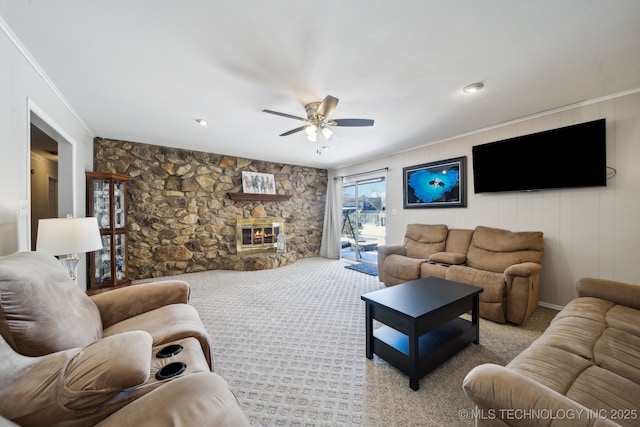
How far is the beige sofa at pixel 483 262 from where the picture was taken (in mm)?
2443

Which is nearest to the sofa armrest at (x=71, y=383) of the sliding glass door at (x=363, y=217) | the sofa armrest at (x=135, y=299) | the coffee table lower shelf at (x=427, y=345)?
the sofa armrest at (x=135, y=299)

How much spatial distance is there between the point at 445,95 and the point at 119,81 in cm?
307

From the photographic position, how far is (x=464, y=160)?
3.64 m

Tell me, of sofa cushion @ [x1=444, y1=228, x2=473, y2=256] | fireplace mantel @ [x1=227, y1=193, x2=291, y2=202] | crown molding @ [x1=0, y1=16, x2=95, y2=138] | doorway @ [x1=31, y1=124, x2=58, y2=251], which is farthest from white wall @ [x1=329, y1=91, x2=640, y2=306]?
doorway @ [x1=31, y1=124, x2=58, y2=251]

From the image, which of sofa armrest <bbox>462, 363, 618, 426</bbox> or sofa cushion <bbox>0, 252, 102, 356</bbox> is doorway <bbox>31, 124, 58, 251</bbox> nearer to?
sofa cushion <bbox>0, 252, 102, 356</bbox>

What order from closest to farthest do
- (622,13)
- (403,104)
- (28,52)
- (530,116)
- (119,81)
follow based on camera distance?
(622,13) < (28,52) < (119,81) < (403,104) < (530,116)

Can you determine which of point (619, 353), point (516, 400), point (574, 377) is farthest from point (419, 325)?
point (619, 353)

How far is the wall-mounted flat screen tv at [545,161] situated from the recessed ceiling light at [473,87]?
126cm

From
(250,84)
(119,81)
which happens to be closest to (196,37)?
(250,84)

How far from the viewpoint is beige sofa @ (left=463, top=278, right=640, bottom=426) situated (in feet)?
2.55

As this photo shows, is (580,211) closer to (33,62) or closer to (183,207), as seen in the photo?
(33,62)

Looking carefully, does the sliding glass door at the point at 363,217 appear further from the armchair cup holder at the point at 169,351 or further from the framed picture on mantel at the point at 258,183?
the armchair cup holder at the point at 169,351

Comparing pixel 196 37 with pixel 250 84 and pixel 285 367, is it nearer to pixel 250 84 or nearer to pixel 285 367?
pixel 250 84

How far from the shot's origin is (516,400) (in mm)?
807
